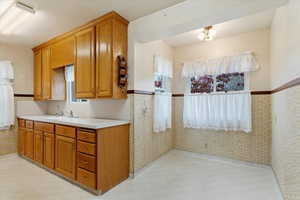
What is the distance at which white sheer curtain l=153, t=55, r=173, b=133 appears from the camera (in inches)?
121

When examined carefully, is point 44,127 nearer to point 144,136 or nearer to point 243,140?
point 144,136

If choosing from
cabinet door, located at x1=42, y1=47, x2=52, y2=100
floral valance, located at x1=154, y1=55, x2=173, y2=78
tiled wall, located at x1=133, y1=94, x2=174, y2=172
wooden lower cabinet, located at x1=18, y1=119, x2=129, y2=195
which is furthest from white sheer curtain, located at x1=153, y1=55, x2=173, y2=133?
cabinet door, located at x1=42, y1=47, x2=52, y2=100

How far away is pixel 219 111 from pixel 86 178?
103 inches

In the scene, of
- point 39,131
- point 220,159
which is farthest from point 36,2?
point 220,159

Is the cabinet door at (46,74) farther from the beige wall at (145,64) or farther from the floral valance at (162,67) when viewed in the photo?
the floral valance at (162,67)

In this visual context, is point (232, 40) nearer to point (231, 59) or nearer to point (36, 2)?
point (231, 59)

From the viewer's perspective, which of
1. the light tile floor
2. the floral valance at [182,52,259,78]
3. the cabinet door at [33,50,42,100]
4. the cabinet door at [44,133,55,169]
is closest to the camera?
the light tile floor

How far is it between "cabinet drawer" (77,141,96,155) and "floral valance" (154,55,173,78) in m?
1.81

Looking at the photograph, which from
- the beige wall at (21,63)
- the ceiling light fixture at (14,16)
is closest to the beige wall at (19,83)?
the beige wall at (21,63)

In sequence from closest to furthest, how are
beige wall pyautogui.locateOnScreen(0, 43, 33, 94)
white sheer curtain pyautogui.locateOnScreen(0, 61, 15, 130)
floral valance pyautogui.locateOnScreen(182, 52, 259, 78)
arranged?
floral valance pyautogui.locateOnScreen(182, 52, 259, 78), white sheer curtain pyautogui.locateOnScreen(0, 61, 15, 130), beige wall pyautogui.locateOnScreen(0, 43, 33, 94)

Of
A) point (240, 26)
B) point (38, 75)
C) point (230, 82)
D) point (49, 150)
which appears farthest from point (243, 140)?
point (38, 75)

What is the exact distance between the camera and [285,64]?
1.83 meters

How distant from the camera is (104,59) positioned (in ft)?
8.08

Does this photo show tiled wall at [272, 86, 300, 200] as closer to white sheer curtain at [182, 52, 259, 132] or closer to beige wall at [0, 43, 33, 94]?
white sheer curtain at [182, 52, 259, 132]
